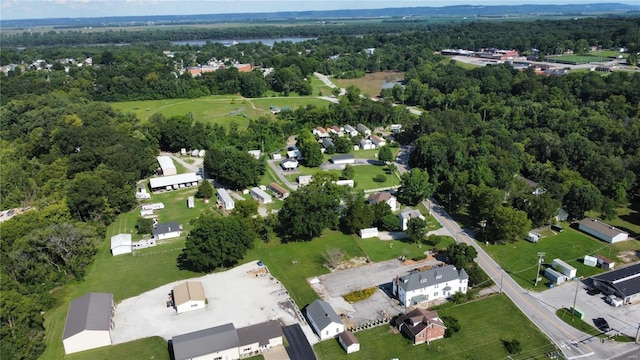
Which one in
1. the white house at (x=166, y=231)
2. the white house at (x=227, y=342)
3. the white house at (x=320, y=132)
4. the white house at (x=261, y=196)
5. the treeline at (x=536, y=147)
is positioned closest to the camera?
the white house at (x=227, y=342)

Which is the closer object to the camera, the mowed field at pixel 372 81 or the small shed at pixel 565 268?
the small shed at pixel 565 268

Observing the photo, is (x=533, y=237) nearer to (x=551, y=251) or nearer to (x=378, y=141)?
(x=551, y=251)

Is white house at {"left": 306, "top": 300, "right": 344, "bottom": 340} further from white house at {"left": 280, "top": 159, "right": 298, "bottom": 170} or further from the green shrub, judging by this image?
white house at {"left": 280, "top": 159, "right": 298, "bottom": 170}

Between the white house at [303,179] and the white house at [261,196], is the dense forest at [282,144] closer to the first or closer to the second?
the white house at [261,196]

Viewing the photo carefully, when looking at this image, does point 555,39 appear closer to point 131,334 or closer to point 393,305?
point 393,305

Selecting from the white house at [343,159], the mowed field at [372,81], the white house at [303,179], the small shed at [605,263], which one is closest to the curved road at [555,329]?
the small shed at [605,263]

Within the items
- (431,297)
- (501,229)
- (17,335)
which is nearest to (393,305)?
(431,297)

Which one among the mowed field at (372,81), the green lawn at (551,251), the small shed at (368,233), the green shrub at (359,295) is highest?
the mowed field at (372,81)

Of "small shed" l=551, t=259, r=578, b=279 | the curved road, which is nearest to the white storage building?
the curved road
